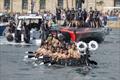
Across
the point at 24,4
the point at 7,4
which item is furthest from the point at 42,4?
the point at 7,4

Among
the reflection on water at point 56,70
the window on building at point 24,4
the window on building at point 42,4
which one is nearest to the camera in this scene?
the reflection on water at point 56,70

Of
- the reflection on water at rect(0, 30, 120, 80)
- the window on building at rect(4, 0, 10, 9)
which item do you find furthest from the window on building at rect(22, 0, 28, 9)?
the reflection on water at rect(0, 30, 120, 80)

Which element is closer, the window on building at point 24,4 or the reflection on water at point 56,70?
the reflection on water at point 56,70

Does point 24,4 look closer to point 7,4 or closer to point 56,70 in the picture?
point 7,4

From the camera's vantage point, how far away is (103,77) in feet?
121

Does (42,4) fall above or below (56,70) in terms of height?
below

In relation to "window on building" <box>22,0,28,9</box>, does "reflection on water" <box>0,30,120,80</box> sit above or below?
above

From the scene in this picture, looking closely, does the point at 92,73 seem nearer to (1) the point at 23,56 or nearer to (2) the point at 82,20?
(1) the point at 23,56

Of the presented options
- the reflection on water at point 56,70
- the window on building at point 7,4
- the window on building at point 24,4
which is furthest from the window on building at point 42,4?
the reflection on water at point 56,70

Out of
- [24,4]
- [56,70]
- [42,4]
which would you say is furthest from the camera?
[42,4]

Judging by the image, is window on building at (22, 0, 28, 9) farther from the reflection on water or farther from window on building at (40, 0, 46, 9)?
the reflection on water

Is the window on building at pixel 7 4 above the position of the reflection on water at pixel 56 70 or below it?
below

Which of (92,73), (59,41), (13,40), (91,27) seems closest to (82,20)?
(91,27)

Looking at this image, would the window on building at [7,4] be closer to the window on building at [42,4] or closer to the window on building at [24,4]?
the window on building at [24,4]
